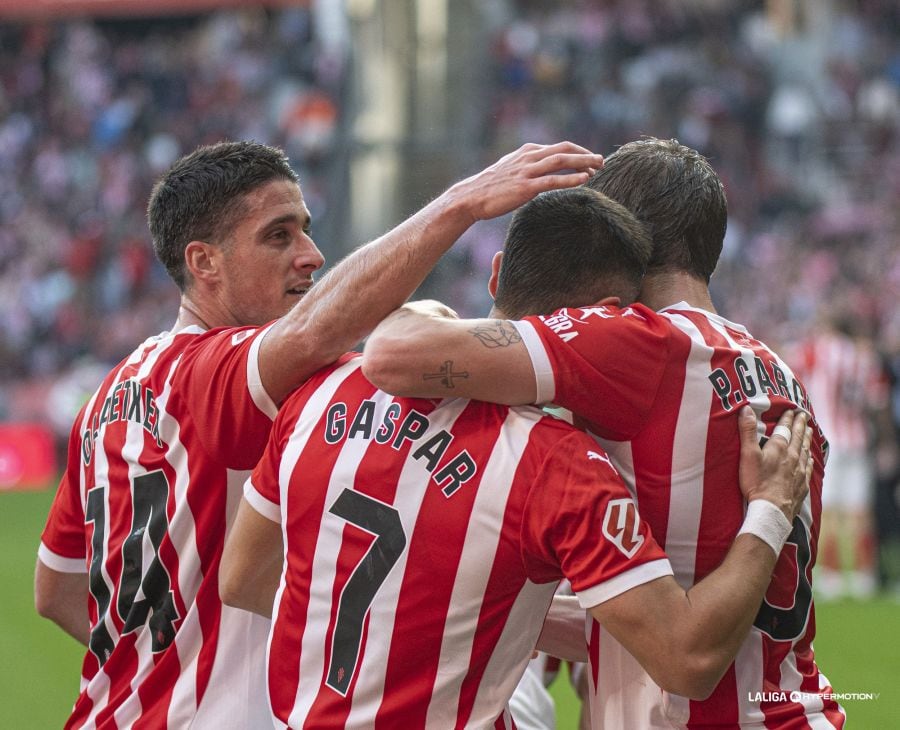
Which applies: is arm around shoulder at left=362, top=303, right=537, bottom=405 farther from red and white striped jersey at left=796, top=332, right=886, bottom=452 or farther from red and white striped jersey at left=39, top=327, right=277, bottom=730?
red and white striped jersey at left=796, top=332, right=886, bottom=452

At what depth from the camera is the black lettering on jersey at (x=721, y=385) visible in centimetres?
234

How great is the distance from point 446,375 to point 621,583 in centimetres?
47

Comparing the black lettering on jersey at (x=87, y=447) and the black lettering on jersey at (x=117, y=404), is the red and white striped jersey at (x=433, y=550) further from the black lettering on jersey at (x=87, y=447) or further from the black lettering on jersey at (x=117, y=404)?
the black lettering on jersey at (x=87, y=447)

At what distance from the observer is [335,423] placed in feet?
7.51

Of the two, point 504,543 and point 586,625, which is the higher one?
point 504,543

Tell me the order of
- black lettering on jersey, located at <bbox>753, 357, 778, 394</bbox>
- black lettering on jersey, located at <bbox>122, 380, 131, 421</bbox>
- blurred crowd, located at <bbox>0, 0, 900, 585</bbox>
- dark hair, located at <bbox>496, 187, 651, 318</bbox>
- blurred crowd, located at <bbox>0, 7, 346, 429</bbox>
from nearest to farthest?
dark hair, located at <bbox>496, 187, 651, 318</bbox> < black lettering on jersey, located at <bbox>753, 357, 778, 394</bbox> < black lettering on jersey, located at <bbox>122, 380, 131, 421</bbox> < blurred crowd, located at <bbox>0, 0, 900, 585</bbox> < blurred crowd, located at <bbox>0, 7, 346, 429</bbox>

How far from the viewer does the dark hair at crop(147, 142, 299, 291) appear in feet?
9.65

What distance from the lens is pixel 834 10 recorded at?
1945 cm

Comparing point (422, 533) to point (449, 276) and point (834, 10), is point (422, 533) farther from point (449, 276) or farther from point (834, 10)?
point (834, 10)

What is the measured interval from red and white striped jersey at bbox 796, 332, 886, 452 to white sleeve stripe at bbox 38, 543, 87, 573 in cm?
806

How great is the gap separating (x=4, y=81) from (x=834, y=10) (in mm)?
15964

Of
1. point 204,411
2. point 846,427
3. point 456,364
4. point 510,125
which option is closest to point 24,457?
point 510,125

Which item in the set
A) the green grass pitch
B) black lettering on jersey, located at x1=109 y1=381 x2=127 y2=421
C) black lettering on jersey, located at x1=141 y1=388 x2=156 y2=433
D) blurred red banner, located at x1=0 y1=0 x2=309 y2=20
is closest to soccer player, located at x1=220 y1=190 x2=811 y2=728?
black lettering on jersey, located at x1=141 y1=388 x2=156 y2=433

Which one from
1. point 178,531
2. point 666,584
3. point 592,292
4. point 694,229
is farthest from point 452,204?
point 178,531
